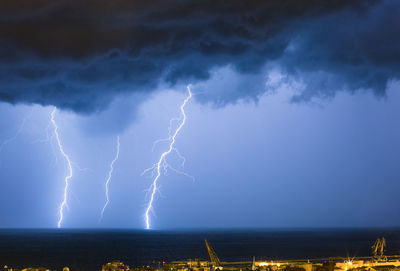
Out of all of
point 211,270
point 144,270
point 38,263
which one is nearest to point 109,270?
point 144,270

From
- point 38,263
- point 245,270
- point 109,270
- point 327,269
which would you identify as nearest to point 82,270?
point 38,263

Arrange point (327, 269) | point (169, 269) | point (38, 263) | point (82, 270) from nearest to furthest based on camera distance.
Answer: point (327, 269)
point (169, 269)
point (82, 270)
point (38, 263)

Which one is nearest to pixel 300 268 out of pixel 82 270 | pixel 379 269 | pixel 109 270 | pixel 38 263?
pixel 379 269

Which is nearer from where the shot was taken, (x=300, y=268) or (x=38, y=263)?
(x=300, y=268)

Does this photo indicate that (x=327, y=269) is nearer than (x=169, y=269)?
Yes

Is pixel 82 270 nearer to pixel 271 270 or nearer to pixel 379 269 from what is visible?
pixel 271 270

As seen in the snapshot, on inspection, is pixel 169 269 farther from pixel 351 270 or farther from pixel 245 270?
pixel 351 270

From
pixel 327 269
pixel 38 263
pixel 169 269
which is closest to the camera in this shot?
pixel 327 269
